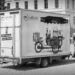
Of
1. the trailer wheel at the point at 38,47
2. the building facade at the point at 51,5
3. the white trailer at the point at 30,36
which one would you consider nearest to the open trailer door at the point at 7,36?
the white trailer at the point at 30,36

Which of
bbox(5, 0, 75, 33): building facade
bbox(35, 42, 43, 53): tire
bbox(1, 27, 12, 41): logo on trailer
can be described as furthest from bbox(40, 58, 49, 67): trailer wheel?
bbox(5, 0, 75, 33): building facade

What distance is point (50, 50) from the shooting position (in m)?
17.0

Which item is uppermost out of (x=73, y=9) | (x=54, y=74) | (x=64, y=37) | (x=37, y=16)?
(x=73, y=9)

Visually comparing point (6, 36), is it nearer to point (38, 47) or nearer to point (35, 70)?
point (38, 47)

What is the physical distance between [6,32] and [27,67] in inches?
93.2

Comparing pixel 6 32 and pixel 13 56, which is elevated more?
pixel 6 32

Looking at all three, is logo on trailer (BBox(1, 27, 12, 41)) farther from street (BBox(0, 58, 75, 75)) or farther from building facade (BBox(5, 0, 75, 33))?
building facade (BBox(5, 0, 75, 33))

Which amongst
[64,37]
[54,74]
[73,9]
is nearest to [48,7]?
[73,9]

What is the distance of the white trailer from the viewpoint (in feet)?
50.7

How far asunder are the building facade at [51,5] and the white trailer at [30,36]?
3644cm

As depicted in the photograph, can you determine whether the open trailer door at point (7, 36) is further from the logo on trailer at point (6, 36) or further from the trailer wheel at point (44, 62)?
the trailer wheel at point (44, 62)

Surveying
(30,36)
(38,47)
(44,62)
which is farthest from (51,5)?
(30,36)

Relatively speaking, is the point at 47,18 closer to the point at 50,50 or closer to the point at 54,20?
the point at 54,20

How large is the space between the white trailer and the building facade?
36.4 m
